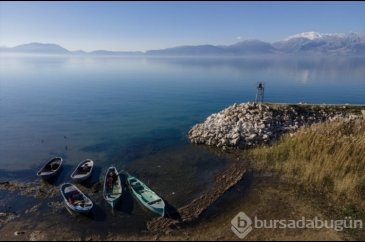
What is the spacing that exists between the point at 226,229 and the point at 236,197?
14.0 ft

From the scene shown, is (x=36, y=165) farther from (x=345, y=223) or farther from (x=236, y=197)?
(x=345, y=223)

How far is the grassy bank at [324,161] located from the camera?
21031 mm

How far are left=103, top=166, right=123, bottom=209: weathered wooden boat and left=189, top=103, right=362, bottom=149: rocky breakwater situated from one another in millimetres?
11251

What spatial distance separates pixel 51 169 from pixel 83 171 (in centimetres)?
292

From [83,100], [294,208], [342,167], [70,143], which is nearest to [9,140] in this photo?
[70,143]

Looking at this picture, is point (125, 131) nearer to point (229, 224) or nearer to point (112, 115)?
point (112, 115)

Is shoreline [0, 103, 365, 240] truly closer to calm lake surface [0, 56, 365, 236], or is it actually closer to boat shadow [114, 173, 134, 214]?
calm lake surface [0, 56, 365, 236]

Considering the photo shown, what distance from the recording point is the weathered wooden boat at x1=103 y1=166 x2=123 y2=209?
21297mm

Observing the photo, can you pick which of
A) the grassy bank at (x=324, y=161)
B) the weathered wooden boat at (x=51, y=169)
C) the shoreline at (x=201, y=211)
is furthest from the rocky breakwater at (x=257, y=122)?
the weathered wooden boat at (x=51, y=169)

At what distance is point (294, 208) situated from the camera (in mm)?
19656

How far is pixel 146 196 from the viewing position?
2177 cm

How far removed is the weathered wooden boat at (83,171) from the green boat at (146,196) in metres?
3.64

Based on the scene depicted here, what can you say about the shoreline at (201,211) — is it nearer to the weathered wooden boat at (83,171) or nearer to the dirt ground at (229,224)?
the dirt ground at (229,224)

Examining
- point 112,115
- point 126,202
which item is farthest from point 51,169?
point 112,115
